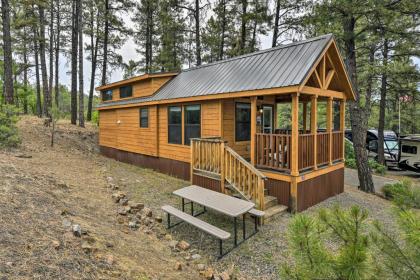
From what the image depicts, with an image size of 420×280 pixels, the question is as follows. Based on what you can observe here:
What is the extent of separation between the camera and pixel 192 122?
8930mm

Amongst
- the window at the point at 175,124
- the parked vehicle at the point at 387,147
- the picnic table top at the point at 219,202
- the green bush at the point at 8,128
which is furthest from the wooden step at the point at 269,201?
the parked vehicle at the point at 387,147

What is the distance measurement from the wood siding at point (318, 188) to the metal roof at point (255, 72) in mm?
2715

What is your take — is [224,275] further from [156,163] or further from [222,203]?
[156,163]

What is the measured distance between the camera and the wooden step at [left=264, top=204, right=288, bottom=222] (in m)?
5.69

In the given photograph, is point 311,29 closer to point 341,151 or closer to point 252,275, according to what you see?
point 341,151

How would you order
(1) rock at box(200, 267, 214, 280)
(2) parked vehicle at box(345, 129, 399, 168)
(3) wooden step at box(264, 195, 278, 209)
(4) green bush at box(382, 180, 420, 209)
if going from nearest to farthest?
(4) green bush at box(382, 180, 420, 209) < (1) rock at box(200, 267, 214, 280) < (3) wooden step at box(264, 195, 278, 209) < (2) parked vehicle at box(345, 129, 399, 168)

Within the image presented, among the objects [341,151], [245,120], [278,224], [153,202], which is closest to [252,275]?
[278,224]

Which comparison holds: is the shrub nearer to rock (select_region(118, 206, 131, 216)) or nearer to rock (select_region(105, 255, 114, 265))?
rock (select_region(105, 255, 114, 265))

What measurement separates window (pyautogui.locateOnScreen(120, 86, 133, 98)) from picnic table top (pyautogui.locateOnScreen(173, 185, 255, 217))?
793 centimetres

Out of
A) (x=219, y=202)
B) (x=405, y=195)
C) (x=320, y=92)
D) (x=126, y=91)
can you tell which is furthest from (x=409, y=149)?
(x=405, y=195)

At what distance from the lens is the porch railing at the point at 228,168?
5.81m

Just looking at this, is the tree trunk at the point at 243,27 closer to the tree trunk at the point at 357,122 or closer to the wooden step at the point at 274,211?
the tree trunk at the point at 357,122

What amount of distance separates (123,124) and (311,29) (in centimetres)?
1085

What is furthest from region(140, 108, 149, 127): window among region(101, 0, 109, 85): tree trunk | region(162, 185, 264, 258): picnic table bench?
region(101, 0, 109, 85): tree trunk
